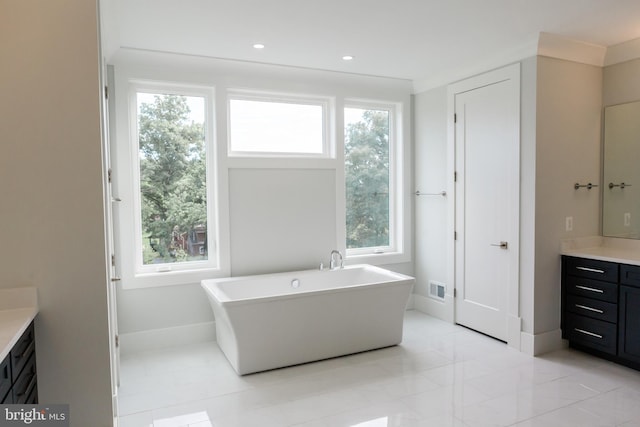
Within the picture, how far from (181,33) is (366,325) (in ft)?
8.96

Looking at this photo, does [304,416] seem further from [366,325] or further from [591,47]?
[591,47]

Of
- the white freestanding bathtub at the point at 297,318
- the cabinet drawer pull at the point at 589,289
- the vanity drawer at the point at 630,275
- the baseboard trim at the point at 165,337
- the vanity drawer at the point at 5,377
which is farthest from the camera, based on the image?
the baseboard trim at the point at 165,337

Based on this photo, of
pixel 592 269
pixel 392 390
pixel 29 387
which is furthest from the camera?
pixel 592 269

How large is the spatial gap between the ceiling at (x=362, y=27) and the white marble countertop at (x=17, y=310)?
1.69 metres

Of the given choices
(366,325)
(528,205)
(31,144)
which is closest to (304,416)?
(366,325)

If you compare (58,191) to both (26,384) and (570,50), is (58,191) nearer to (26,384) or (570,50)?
(26,384)

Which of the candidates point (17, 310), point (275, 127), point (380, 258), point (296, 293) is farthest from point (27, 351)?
point (380, 258)

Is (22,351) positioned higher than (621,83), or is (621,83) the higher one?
(621,83)

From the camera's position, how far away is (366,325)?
11.6 ft

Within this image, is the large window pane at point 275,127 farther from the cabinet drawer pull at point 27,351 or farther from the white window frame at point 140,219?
the cabinet drawer pull at point 27,351

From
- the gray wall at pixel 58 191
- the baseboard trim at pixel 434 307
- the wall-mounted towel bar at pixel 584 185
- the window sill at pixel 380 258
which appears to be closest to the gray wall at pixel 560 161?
the wall-mounted towel bar at pixel 584 185

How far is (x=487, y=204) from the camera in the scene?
385cm

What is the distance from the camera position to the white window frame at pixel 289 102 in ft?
13.1

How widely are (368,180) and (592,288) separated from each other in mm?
2336
